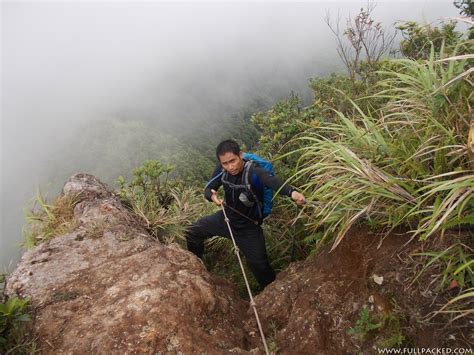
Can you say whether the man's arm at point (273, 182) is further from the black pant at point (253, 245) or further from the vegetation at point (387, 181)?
the black pant at point (253, 245)

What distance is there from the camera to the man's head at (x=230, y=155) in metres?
4.01

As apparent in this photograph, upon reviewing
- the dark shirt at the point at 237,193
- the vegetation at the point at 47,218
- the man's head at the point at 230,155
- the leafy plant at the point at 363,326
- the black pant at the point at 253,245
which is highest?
the man's head at the point at 230,155

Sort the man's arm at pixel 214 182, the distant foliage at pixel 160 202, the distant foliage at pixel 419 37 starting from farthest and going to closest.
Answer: the distant foliage at pixel 419 37
the distant foliage at pixel 160 202
the man's arm at pixel 214 182

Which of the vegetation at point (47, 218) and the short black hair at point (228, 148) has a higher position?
the short black hair at point (228, 148)

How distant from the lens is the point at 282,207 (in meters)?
5.02

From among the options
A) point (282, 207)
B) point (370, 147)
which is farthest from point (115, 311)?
point (282, 207)

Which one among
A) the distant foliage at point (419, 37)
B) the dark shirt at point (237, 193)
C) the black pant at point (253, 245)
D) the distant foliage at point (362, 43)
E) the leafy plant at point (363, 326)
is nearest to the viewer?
the leafy plant at point (363, 326)

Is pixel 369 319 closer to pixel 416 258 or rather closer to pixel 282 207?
pixel 416 258

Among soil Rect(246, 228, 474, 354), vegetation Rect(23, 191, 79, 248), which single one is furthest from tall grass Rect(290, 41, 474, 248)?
vegetation Rect(23, 191, 79, 248)

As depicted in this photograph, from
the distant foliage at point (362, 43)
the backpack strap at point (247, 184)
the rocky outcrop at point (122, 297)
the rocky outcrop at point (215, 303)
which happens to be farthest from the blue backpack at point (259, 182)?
the distant foliage at point (362, 43)

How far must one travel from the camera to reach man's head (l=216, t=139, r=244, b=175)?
4.01 m

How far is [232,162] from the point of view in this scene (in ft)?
13.2

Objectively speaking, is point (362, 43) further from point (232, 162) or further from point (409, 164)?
point (409, 164)

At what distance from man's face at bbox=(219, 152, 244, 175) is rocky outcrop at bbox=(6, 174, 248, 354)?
1.04 m
